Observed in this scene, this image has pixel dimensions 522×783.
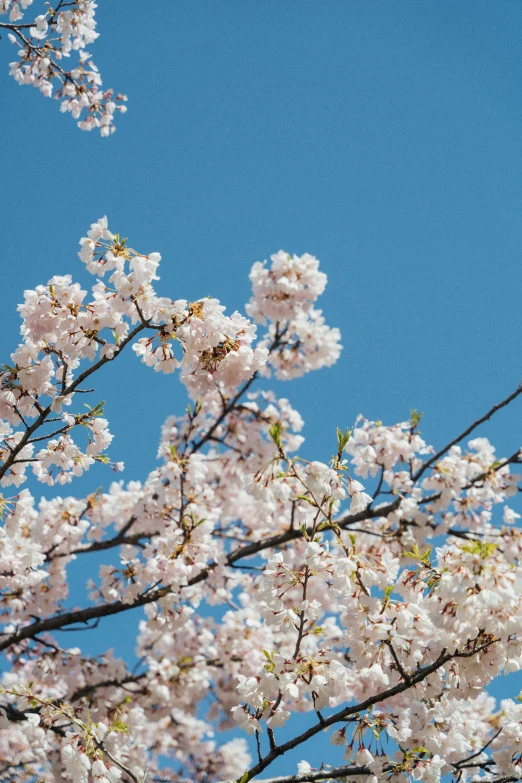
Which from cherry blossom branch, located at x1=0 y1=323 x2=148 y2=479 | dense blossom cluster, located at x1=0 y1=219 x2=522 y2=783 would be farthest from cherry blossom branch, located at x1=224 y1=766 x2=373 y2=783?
cherry blossom branch, located at x1=0 y1=323 x2=148 y2=479

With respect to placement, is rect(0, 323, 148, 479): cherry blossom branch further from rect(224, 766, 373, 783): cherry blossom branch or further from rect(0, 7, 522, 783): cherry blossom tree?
rect(224, 766, 373, 783): cherry blossom branch

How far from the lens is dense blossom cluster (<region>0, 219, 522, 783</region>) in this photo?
10.5ft

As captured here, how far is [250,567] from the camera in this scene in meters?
5.57

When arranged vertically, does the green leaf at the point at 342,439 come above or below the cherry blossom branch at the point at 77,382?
below

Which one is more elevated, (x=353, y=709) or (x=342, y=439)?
(x=342, y=439)

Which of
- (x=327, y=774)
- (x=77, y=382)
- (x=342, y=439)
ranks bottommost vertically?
(x=327, y=774)

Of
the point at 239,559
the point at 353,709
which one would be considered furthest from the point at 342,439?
the point at 239,559

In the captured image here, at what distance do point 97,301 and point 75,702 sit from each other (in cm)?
553

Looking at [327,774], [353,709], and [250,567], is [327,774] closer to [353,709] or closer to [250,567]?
[353,709]

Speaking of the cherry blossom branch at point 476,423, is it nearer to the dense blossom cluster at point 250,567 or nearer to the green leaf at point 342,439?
the dense blossom cluster at point 250,567

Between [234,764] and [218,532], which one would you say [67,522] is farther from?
[234,764]

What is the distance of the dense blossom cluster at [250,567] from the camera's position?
3.20 m

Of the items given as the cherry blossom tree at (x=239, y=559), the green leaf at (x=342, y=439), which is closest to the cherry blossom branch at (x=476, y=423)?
the cherry blossom tree at (x=239, y=559)

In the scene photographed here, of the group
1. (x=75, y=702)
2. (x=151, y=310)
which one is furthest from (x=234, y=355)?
(x=75, y=702)
